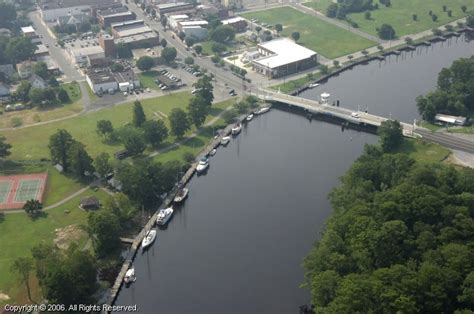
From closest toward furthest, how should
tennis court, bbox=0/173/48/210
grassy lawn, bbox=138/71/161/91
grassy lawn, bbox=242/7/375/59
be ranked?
tennis court, bbox=0/173/48/210 → grassy lawn, bbox=138/71/161/91 → grassy lawn, bbox=242/7/375/59

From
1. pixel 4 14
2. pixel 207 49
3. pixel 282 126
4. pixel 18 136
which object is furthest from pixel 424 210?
pixel 4 14

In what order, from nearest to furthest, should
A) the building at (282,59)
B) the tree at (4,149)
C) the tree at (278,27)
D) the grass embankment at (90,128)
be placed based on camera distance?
1. the tree at (4,149)
2. the grass embankment at (90,128)
3. the building at (282,59)
4. the tree at (278,27)

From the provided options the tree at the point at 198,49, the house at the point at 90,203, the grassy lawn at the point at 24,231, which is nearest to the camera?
the grassy lawn at the point at 24,231

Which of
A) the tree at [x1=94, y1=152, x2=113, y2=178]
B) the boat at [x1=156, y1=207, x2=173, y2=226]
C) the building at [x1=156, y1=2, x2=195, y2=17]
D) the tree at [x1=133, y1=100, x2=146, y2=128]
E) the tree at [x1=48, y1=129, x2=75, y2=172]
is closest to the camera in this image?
the boat at [x1=156, y1=207, x2=173, y2=226]

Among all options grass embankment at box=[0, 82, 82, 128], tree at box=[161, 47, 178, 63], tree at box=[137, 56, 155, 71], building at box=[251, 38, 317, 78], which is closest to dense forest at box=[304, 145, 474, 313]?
building at box=[251, 38, 317, 78]

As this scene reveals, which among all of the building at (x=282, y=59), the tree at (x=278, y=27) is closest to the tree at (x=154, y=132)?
the building at (x=282, y=59)

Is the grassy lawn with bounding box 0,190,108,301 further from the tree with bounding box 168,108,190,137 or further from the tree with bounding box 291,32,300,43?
the tree with bounding box 291,32,300,43

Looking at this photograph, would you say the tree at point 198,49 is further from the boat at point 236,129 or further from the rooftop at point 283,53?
the boat at point 236,129
